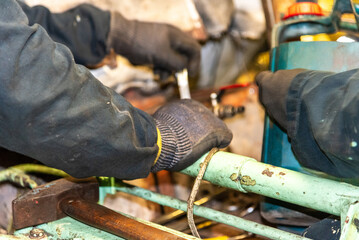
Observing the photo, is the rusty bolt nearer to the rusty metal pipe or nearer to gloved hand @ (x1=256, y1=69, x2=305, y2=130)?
the rusty metal pipe

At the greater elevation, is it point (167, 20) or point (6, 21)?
point (6, 21)

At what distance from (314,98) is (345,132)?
0.35ft

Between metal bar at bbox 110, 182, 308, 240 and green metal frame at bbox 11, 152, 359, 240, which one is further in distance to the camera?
metal bar at bbox 110, 182, 308, 240

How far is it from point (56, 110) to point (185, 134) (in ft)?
1.21

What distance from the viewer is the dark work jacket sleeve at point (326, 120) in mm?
732

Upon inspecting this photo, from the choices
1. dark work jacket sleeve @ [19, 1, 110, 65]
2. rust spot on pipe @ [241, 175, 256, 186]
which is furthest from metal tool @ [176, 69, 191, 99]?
rust spot on pipe @ [241, 175, 256, 186]

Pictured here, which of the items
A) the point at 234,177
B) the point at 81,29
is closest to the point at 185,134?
the point at 234,177

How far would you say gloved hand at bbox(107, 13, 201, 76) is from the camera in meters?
1.66

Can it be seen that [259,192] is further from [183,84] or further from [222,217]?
[183,84]

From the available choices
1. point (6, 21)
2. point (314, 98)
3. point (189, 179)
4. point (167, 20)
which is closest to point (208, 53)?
point (167, 20)

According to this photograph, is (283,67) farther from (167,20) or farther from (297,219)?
(167,20)

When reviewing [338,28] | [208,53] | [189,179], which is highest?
[338,28]

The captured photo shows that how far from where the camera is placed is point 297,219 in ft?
3.78

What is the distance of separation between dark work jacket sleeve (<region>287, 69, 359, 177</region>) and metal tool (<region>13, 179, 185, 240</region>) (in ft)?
1.11
